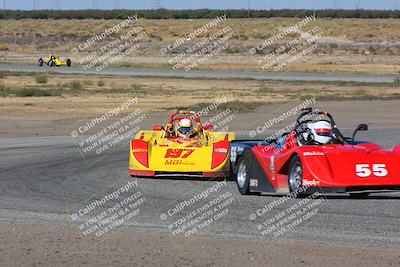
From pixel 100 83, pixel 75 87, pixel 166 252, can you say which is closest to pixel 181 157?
pixel 166 252

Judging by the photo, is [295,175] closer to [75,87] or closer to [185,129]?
[185,129]

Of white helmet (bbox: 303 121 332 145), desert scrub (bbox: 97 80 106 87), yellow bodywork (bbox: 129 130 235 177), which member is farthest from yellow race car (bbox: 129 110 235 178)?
desert scrub (bbox: 97 80 106 87)

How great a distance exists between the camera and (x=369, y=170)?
53.0 feet

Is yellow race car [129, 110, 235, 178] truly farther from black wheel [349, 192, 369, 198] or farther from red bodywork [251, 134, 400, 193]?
red bodywork [251, 134, 400, 193]

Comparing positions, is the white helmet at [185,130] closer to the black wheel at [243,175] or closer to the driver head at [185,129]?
the driver head at [185,129]

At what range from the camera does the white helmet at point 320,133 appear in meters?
17.3

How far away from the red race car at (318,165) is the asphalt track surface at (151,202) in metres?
0.27

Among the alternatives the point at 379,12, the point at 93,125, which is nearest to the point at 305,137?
the point at 93,125

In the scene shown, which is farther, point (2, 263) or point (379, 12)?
point (379, 12)

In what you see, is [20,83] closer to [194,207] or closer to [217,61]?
[217,61]

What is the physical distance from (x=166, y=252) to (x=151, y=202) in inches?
186

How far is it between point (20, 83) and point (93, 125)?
2323cm

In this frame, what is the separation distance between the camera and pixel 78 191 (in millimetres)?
18125

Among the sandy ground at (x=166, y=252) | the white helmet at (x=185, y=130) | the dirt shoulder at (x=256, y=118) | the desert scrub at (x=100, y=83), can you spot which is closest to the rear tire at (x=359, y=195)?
the white helmet at (x=185, y=130)
